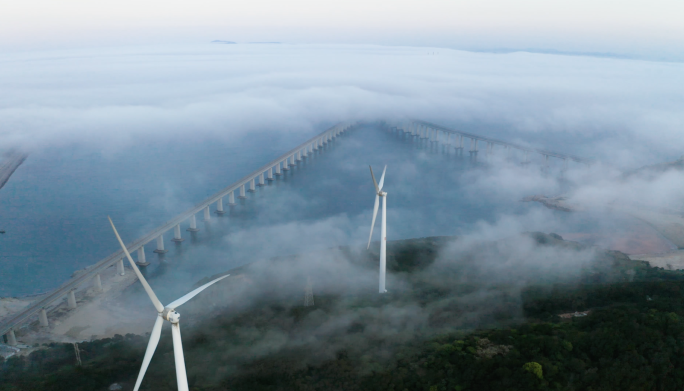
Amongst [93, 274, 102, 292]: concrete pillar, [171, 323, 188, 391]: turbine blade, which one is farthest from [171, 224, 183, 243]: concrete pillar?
[171, 323, 188, 391]: turbine blade

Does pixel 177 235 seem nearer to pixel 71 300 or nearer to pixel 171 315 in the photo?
pixel 71 300

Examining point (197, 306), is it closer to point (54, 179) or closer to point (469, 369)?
point (469, 369)

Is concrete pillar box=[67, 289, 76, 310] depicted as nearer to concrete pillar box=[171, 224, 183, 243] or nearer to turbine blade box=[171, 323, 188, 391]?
concrete pillar box=[171, 224, 183, 243]

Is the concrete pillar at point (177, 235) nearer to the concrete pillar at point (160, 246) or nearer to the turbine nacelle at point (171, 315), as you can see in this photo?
the concrete pillar at point (160, 246)

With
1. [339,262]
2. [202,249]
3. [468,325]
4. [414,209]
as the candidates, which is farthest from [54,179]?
[468,325]

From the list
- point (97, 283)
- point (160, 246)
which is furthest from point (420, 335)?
point (160, 246)

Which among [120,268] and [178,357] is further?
[120,268]

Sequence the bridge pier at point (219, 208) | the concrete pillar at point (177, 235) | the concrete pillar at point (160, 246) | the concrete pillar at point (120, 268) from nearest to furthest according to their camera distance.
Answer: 1. the concrete pillar at point (120, 268)
2. the concrete pillar at point (160, 246)
3. the concrete pillar at point (177, 235)
4. the bridge pier at point (219, 208)

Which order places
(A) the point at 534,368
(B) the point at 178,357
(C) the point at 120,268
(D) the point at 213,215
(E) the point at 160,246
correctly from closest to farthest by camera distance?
1. (B) the point at 178,357
2. (A) the point at 534,368
3. (C) the point at 120,268
4. (E) the point at 160,246
5. (D) the point at 213,215

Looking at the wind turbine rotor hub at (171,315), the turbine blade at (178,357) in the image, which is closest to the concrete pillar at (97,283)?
the turbine blade at (178,357)
